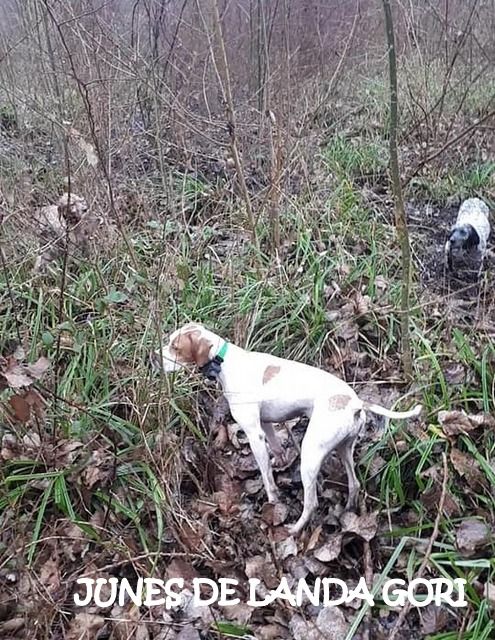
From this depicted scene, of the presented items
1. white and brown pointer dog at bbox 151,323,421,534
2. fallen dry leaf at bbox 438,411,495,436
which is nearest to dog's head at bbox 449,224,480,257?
fallen dry leaf at bbox 438,411,495,436

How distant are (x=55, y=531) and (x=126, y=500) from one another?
0.32 m

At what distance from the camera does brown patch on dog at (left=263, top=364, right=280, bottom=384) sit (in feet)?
7.75

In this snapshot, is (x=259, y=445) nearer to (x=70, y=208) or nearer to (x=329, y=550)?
(x=329, y=550)

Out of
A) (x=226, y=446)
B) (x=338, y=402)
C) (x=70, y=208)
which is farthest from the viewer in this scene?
(x=226, y=446)

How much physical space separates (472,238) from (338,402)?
2.42m

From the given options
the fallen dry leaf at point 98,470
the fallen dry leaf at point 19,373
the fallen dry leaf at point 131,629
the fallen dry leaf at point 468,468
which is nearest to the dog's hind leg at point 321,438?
the fallen dry leaf at point 468,468

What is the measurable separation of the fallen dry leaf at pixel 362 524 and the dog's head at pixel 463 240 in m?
2.29

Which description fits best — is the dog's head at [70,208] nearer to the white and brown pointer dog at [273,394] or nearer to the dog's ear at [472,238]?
the white and brown pointer dog at [273,394]

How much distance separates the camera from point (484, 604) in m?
1.96

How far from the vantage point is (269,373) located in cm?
238

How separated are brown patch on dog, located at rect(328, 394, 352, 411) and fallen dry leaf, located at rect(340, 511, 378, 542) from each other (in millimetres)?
557

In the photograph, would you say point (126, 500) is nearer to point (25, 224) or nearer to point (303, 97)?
point (25, 224)

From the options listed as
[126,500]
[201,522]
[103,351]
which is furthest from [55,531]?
[103,351]

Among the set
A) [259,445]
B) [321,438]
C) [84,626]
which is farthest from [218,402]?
[84,626]
